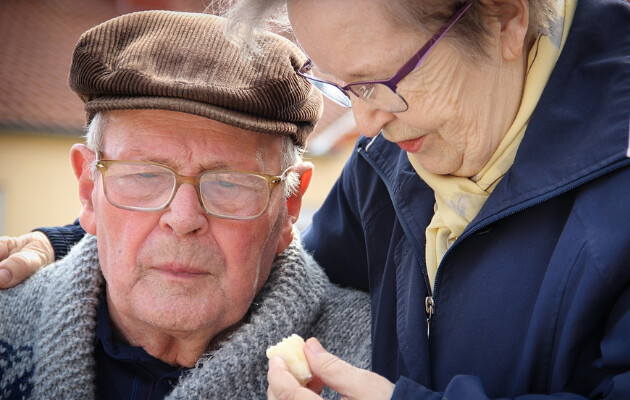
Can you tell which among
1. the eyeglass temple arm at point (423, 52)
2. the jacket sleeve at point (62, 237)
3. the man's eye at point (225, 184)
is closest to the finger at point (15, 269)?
the jacket sleeve at point (62, 237)

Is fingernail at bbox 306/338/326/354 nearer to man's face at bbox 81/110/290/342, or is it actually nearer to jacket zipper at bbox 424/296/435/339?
jacket zipper at bbox 424/296/435/339

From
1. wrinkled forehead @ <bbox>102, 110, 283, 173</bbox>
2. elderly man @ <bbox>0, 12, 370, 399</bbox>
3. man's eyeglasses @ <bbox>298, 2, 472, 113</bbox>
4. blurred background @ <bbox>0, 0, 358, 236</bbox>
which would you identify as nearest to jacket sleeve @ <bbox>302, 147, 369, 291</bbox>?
elderly man @ <bbox>0, 12, 370, 399</bbox>

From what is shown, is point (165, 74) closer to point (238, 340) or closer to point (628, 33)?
point (238, 340)

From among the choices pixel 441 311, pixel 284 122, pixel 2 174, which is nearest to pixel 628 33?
pixel 441 311

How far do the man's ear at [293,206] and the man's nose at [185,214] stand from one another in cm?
43

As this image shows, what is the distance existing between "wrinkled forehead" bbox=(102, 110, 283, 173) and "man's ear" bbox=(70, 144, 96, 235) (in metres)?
0.16

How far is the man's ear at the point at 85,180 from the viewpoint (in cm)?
246

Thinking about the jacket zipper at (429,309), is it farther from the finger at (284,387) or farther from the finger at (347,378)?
the finger at (284,387)

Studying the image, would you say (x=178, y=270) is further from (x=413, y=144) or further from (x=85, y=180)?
(x=413, y=144)

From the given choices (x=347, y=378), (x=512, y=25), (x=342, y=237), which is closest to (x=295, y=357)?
(x=347, y=378)

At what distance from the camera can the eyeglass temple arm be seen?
1.68m

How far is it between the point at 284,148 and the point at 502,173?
893 mm

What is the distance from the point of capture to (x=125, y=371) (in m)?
2.47

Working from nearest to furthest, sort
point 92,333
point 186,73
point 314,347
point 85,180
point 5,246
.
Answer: point 314,347 < point 186,73 < point 92,333 < point 85,180 < point 5,246
